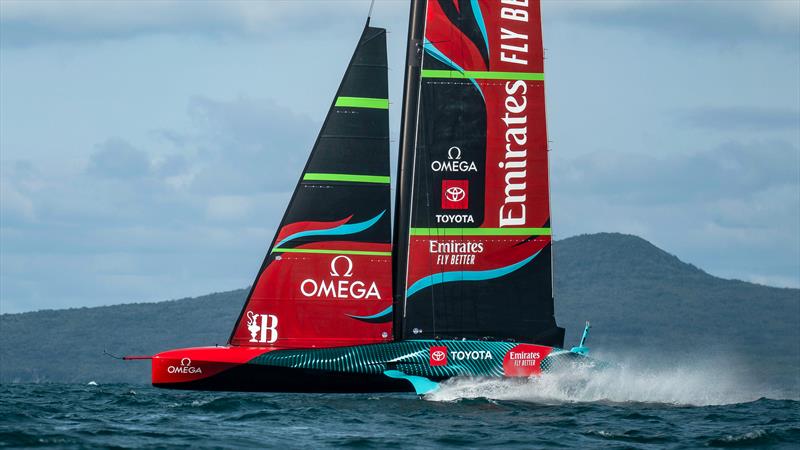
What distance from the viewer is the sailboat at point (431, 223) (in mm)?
39438

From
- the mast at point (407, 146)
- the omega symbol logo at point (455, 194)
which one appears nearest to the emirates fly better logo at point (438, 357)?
the mast at point (407, 146)

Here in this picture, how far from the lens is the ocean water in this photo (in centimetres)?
3083

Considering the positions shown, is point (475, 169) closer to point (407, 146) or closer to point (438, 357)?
point (407, 146)

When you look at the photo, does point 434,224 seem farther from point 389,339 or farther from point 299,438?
point 299,438

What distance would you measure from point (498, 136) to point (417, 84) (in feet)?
7.95

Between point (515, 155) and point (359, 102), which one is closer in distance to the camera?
point (359, 102)

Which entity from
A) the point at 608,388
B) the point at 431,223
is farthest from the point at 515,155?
the point at 608,388

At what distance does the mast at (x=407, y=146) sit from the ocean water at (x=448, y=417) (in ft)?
9.06

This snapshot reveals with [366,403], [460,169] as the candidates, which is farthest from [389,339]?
[460,169]

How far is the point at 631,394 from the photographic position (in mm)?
41375

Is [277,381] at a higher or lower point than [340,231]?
lower

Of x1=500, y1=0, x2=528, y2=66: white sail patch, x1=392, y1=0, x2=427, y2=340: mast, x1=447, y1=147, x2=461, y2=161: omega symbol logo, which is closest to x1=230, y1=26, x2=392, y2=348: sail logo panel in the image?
x1=392, y1=0, x2=427, y2=340: mast

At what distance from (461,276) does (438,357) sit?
2288 millimetres

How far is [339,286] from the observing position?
39.5 metres
